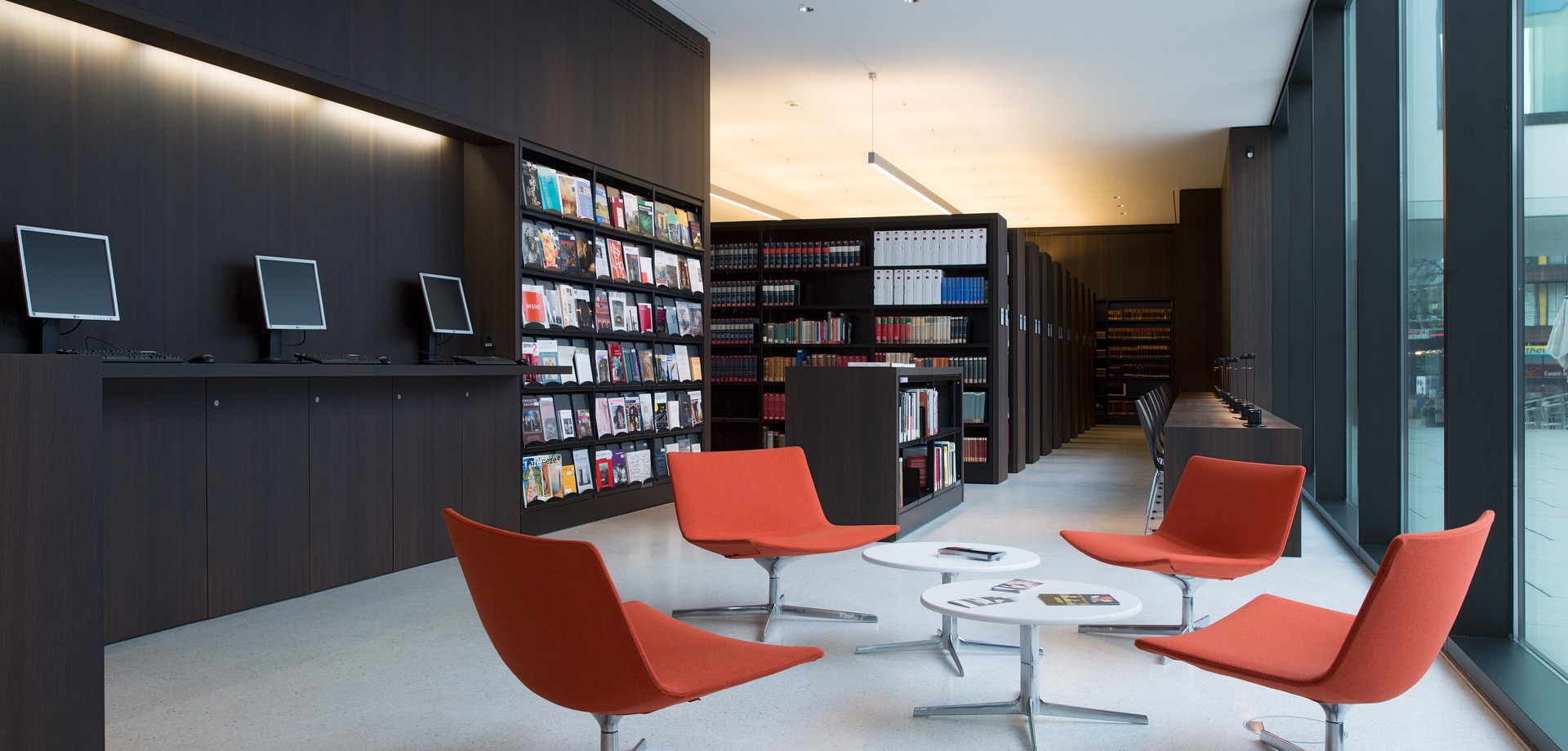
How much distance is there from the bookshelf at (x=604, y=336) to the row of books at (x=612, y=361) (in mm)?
10

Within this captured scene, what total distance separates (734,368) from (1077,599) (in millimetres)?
6742

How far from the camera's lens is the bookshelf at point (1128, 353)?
17.9m

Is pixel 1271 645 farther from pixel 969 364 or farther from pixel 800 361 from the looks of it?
pixel 800 361

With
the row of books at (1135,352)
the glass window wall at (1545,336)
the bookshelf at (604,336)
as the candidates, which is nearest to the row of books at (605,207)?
the bookshelf at (604,336)

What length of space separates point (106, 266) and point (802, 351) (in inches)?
247

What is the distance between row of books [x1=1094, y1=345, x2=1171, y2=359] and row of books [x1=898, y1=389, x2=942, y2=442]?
39.5 ft

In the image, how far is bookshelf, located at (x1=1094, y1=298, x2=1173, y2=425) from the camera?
1788 centimetres

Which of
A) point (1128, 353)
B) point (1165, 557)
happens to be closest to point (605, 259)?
point (1165, 557)

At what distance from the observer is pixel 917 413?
6.37 meters

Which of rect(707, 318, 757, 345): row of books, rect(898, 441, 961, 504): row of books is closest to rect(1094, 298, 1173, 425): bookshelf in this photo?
rect(707, 318, 757, 345): row of books

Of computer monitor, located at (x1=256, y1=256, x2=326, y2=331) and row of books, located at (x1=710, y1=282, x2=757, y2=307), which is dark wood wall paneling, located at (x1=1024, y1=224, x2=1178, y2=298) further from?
computer monitor, located at (x1=256, y1=256, x2=326, y2=331)

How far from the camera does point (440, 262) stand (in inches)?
222

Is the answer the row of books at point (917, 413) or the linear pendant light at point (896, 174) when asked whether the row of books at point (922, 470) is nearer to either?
the row of books at point (917, 413)

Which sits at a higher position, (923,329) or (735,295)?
(735,295)
